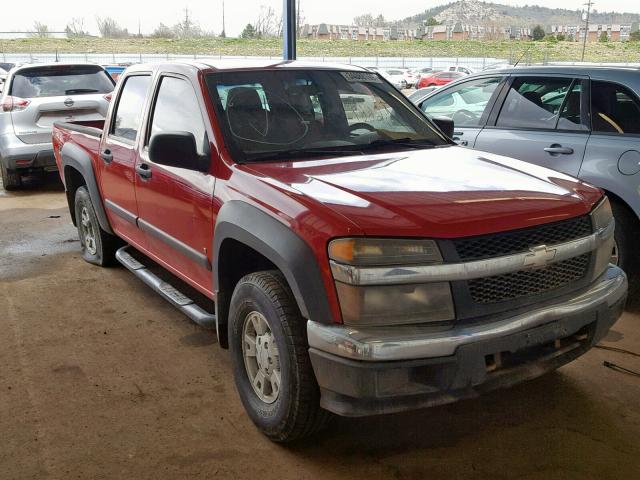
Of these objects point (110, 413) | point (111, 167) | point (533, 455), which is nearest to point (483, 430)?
point (533, 455)

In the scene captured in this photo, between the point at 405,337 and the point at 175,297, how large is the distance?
6.54 feet

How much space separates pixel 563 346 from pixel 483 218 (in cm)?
73

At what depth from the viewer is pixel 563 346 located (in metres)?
2.79

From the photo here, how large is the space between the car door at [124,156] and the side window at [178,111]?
9.9 inches

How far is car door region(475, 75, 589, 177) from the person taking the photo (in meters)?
4.77

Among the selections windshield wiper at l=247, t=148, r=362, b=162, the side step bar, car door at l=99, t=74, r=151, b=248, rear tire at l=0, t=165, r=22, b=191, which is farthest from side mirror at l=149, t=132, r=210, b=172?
rear tire at l=0, t=165, r=22, b=191

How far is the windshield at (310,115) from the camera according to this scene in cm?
343

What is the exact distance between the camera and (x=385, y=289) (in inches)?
95.0

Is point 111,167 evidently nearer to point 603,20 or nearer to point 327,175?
point 327,175

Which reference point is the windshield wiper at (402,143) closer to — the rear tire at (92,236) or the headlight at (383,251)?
the headlight at (383,251)

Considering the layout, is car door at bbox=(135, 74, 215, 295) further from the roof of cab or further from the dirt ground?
the dirt ground

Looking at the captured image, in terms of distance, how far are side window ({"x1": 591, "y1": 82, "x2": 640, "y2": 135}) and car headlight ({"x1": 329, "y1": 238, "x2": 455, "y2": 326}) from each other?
282 centimetres

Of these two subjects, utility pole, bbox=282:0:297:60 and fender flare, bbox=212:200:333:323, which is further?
utility pole, bbox=282:0:297:60

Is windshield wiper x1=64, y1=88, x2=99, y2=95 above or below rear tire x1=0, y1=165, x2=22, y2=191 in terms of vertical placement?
above
